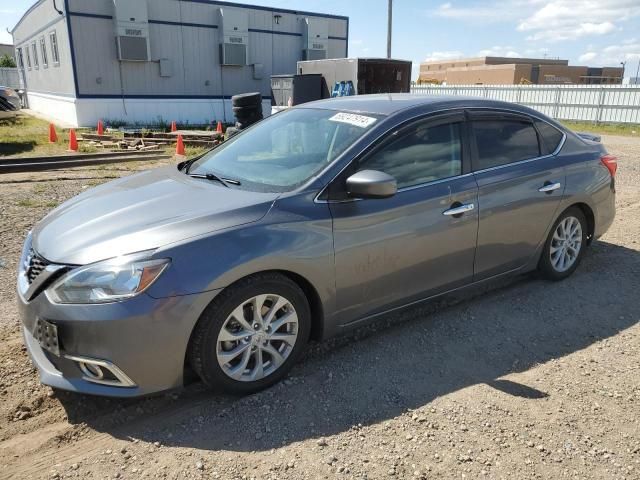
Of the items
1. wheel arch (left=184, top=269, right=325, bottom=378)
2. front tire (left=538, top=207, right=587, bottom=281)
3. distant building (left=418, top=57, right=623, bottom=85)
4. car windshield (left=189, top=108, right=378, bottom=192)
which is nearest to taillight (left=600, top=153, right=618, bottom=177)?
front tire (left=538, top=207, right=587, bottom=281)

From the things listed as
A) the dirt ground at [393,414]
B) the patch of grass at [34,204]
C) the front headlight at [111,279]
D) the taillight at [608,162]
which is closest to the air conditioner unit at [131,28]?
the patch of grass at [34,204]

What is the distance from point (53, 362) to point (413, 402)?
6.42 feet

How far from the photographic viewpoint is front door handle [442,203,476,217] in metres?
3.59

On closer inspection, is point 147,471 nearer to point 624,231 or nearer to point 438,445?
point 438,445

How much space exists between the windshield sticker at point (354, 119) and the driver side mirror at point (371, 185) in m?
0.53

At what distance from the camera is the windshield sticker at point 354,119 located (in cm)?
349

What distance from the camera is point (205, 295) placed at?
264 cm

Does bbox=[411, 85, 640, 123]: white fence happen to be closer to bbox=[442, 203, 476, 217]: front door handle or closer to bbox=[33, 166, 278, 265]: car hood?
bbox=[442, 203, 476, 217]: front door handle

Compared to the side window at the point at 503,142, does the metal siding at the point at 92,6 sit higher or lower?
higher

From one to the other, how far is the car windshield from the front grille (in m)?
1.22

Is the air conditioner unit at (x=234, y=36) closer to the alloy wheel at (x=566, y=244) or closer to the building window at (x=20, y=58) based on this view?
the building window at (x=20, y=58)

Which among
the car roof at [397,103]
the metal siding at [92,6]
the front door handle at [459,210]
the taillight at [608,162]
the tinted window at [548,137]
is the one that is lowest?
the front door handle at [459,210]

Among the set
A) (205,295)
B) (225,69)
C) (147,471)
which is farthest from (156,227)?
→ (225,69)

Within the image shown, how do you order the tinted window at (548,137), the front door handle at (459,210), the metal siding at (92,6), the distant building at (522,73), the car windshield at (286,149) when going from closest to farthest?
1. the car windshield at (286,149)
2. the front door handle at (459,210)
3. the tinted window at (548,137)
4. the metal siding at (92,6)
5. the distant building at (522,73)
